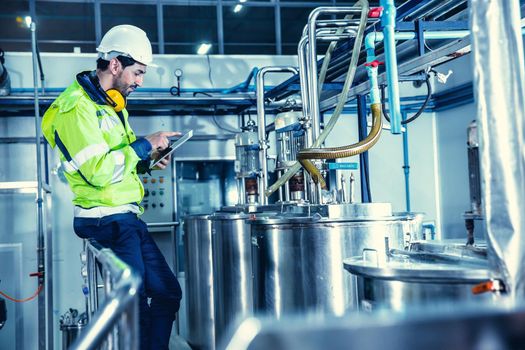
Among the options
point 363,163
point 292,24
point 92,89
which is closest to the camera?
point 92,89

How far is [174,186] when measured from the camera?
4.80m

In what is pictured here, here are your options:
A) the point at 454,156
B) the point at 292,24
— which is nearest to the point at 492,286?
the point at 454,156

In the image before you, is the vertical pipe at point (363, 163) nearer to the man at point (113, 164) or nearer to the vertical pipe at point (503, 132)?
the man at point (113, 164)

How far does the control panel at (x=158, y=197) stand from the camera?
4.71 m

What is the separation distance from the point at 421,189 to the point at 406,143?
1.64ft

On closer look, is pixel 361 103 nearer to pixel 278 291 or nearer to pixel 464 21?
pixel 464 21

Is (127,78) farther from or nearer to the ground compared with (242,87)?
nearer to the ground

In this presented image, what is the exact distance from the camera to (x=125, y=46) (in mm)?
2535

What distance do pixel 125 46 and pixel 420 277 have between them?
1715mm

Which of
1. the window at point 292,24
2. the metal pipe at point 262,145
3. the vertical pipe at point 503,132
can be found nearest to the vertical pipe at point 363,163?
the metal pipe at point 262,145

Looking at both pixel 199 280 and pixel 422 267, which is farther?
pixel 199 280

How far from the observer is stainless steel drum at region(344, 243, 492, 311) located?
1.28 m

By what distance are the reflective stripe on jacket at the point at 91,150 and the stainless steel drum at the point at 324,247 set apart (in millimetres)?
607

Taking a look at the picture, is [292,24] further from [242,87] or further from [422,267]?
[422,267]
